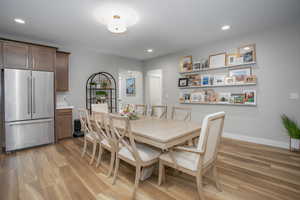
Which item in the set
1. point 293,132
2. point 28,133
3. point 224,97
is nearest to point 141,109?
point 224,97

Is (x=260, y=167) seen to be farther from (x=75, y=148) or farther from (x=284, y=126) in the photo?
(x=75, y=148)

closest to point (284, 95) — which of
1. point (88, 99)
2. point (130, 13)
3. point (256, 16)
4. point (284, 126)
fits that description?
point (284, 126)

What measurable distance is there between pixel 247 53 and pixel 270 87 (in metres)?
0.95

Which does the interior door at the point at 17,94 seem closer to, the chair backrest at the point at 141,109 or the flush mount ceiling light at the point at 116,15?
the flush mount ceiling light at the point at 116,15

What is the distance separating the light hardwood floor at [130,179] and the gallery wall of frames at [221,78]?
57.3 inches

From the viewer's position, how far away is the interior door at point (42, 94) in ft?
10.8

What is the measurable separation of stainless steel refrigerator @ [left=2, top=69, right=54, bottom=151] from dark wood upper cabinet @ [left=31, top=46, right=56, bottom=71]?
0.15m

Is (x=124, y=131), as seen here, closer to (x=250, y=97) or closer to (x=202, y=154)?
(x=202, y=154)

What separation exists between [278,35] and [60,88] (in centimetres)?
548

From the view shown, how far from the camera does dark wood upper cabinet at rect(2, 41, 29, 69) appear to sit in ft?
9.87

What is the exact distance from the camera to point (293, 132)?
287 cm

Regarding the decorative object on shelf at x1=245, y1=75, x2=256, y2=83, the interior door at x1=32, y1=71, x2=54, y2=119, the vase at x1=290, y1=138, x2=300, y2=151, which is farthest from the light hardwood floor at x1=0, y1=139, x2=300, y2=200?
the decorative object on shelf at x1=245, y1=75, x2=256, y2=83

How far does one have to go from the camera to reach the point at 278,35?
3133 millimetres

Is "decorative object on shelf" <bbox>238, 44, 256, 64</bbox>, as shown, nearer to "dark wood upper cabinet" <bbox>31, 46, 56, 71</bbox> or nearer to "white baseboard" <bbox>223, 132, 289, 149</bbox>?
"white baseboard" <bbox>223, 132, 289, 149</bbox>
